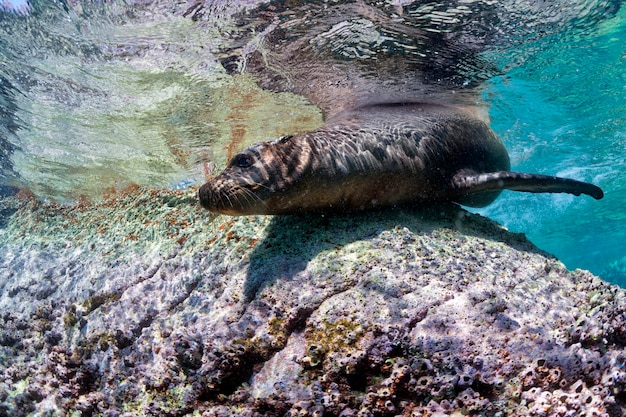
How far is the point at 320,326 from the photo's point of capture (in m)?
2.98

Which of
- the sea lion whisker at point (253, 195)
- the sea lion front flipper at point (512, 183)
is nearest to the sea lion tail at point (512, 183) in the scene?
the sea lion front flipper at point (512, 183)

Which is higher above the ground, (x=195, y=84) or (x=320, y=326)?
A: (x=195, y=84)

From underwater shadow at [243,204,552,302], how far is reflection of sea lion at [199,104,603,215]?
0.17m

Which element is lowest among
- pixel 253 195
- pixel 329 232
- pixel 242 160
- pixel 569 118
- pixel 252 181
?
pixel 569 118

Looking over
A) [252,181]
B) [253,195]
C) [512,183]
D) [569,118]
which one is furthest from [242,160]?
[569,118]

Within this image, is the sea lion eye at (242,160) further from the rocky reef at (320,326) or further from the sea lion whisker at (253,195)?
the rocky reef at (320,326)

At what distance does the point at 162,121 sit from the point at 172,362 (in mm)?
8849

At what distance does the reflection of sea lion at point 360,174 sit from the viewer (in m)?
3.95

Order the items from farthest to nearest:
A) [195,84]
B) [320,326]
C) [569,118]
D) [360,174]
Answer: [569,118], [195,84], [360,174], [320,326]

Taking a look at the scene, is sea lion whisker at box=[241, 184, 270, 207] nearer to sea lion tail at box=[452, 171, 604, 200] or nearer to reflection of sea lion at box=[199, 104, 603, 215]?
reflection of sea lion at box=[199, 104, 603, 215]

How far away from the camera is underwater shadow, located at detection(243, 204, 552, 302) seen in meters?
3.64

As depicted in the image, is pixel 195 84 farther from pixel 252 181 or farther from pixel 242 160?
pixel 252 181

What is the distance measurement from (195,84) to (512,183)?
7039mm

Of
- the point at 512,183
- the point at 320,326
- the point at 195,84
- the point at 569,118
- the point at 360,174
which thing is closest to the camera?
the point at 320,326
